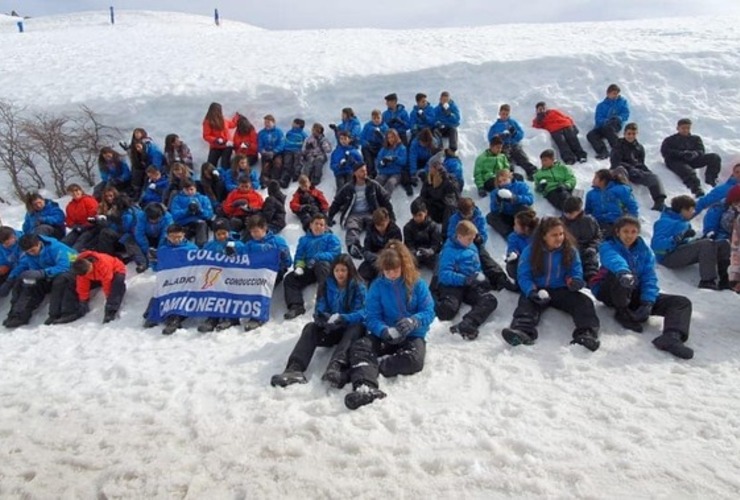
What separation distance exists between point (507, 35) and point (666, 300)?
50.6 ft

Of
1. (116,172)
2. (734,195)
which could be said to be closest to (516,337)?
(734,195)

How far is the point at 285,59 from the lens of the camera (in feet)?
55.6

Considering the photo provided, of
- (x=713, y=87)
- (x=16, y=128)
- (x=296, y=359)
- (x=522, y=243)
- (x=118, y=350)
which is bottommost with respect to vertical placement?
(x=118, y=350)

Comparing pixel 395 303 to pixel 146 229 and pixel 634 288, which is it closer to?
pixel 634 288

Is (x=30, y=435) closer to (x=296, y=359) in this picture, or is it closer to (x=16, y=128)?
(x=296, y=359)

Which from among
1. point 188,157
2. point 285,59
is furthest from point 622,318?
point 285,59

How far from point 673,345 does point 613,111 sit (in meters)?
7.83

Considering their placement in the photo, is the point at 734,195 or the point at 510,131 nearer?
the point at 734,195

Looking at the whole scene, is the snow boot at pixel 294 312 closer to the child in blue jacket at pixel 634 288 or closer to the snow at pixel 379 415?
the snow at pixel 379 415

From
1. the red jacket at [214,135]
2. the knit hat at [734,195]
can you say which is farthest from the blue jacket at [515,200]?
the red jacket at [214,135]

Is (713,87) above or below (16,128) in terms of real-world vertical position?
above

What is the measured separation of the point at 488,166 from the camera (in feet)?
33.2

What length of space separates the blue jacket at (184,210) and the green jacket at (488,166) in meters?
5.26

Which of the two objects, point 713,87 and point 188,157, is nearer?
point 188,157
